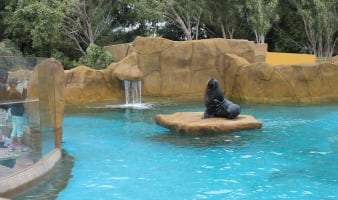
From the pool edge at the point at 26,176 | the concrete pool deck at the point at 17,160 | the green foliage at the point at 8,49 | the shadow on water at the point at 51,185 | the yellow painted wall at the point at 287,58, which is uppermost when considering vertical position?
the green foliage at the point at 8,49

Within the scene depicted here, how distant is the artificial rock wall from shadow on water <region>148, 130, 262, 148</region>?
6726 millimetres

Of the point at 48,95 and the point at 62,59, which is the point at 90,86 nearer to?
the point at 62,59

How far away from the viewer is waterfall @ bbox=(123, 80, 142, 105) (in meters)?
17.8

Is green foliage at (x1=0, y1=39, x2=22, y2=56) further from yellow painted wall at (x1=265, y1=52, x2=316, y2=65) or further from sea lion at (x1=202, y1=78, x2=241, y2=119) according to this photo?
sea lion at (x1=202, y1=78, x2=241, y2=119)

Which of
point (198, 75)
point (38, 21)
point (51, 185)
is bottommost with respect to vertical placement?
point (51, 185)

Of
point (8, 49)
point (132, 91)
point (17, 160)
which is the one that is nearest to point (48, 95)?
point (17, 160)

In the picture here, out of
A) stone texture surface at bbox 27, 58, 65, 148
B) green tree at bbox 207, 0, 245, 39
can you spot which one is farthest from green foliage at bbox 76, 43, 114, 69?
stone texture surface at bbox 27, 58, 65, 148

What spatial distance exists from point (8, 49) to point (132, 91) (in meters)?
8.28

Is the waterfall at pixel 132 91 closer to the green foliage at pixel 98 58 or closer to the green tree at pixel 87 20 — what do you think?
the green foliage at pixel 98 58

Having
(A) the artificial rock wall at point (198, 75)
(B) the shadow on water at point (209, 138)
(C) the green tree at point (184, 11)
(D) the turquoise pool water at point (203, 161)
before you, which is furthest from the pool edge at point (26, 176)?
(C) the green tree at point (184, 11)

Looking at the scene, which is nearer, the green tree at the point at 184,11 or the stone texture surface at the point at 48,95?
the stone texture surface at the point at 48,95

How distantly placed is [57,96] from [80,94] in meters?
9.08

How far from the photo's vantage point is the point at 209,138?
10297 mm

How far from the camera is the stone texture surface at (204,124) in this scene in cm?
1061
